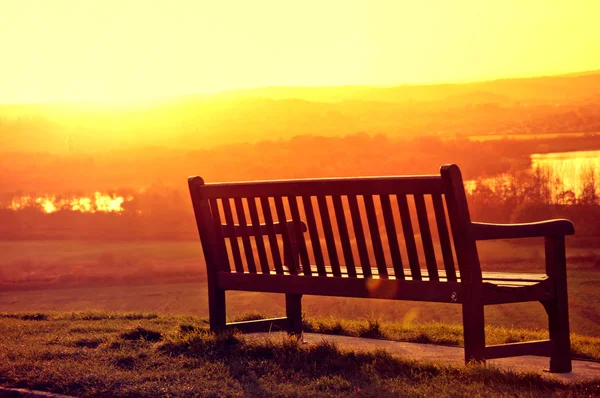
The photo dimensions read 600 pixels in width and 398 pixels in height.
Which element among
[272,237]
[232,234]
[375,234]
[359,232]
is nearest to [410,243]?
[375,234]

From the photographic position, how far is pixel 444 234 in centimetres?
484

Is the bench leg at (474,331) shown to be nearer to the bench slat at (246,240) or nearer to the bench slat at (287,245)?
the bench slat at (287,245)

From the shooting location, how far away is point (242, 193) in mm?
5723

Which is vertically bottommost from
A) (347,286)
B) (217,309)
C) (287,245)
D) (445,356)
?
(445,356)

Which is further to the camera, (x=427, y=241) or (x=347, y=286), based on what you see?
(x=347, y=286)

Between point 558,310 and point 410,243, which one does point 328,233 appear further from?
point 558,310

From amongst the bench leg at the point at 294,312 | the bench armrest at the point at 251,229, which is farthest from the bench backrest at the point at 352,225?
the bench leg at the point at 294,312

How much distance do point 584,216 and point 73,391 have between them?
4973 centimetres

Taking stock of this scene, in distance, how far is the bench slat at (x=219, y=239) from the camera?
6015 millimetres

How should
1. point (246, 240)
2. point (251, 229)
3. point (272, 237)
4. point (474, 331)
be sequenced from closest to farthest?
1. point (474, 331)
2. point (272, 237)
3. point (246, 240)
4. point (251, 229)

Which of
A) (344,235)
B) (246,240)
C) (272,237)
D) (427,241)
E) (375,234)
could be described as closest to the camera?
(427,241)

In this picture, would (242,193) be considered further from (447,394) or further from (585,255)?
(585,255)

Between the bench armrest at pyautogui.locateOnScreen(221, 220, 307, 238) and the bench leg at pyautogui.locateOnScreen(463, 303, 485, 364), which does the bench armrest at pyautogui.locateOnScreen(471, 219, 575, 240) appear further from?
the bench armrest at pyautogui.locateOnScreen(221, 220, 307, 238)

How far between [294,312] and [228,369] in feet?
4.68
